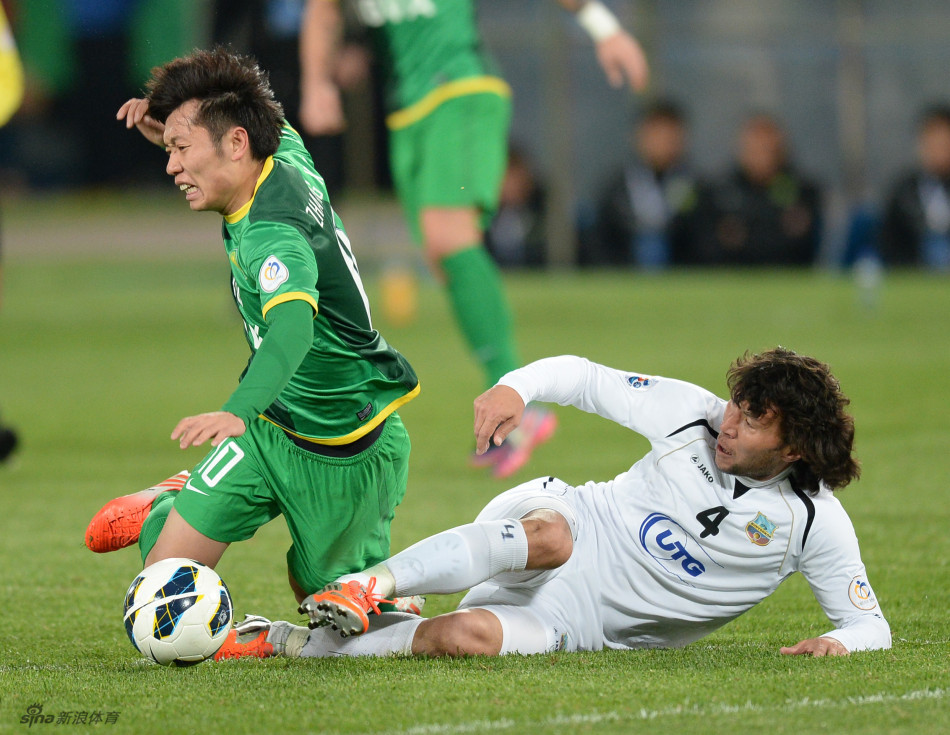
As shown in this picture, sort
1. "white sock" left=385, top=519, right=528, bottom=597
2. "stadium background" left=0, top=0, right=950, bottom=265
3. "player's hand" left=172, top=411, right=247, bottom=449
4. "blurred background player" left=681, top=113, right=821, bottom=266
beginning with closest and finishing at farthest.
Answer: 1. "player's hand" left=172, top=411, right=247, bottom=449
2. "white sock" left=385, top=519, right=528, bottom=597
3. "blurred background player" left=681, top=113, right=821, bottom=266
4. "stadium background" left=0, top=0, right=950, bottom=265

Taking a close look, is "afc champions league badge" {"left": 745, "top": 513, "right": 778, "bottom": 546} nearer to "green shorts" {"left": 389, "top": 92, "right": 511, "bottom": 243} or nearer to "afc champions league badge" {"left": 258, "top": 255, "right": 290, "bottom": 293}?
"afc champions league badge" {"left": 258, "top": 255, "right": 290, "bottom": 293}

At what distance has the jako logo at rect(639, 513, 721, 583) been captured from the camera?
11.6ft

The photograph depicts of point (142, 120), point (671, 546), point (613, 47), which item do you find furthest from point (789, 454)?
point (613, 47)

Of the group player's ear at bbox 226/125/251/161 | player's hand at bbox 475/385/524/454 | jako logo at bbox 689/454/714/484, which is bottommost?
jako logo at bbox 689/454/714/484

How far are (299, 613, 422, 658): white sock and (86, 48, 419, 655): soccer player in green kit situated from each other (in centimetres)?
25

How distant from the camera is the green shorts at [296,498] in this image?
3695 mm

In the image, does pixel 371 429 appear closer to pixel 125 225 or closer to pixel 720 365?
pixel 720 365

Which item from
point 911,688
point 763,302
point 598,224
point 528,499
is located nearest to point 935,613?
point 911,688

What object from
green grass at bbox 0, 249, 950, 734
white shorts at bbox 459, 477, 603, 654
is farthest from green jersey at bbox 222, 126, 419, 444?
green grass at bbox 0, 249, 950, 734

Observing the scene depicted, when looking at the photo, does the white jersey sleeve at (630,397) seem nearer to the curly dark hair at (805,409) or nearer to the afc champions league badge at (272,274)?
the curly dark hair at (805,409)

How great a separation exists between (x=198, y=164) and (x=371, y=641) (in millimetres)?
1246

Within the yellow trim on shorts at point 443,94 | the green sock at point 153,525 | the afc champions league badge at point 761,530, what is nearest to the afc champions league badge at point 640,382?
the afc champions league badge at point 761,530

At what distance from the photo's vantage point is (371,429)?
382 cm

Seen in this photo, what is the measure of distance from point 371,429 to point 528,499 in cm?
46
